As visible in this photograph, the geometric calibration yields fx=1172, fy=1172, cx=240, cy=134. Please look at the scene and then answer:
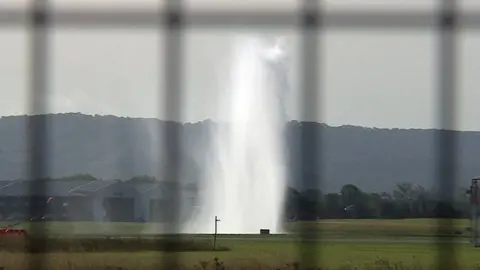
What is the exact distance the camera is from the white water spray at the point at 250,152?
18.9ft

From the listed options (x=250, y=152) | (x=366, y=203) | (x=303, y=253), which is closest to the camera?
(x=303, y=253)

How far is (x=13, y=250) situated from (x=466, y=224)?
7.27ft

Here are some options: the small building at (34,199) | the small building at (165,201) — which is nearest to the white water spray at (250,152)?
the small building at (165,201)

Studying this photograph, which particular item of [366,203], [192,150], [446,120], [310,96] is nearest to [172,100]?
[192,150]

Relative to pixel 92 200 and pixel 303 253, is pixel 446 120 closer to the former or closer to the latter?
pixel 303 253

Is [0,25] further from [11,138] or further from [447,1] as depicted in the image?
[447,1]

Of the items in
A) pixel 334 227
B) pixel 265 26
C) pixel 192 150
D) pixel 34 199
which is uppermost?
pixel 265 26

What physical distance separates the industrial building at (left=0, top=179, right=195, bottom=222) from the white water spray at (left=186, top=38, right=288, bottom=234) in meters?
0.22

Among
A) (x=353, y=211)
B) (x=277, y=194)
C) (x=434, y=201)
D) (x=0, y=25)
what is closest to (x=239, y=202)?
(x=277, y=194)

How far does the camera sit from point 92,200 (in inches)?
225

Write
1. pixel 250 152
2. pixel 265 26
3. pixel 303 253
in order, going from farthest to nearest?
pixel 250 152 → pixel 303 253 → pixel 265 26

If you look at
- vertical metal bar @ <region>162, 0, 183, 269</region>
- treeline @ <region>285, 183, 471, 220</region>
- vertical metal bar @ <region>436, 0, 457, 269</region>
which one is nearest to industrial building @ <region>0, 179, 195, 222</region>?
vertical metal bar @ <region>162, 0, 183, 269</region>

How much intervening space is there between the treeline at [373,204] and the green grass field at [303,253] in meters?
0.05

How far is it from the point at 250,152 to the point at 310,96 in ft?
3.74
